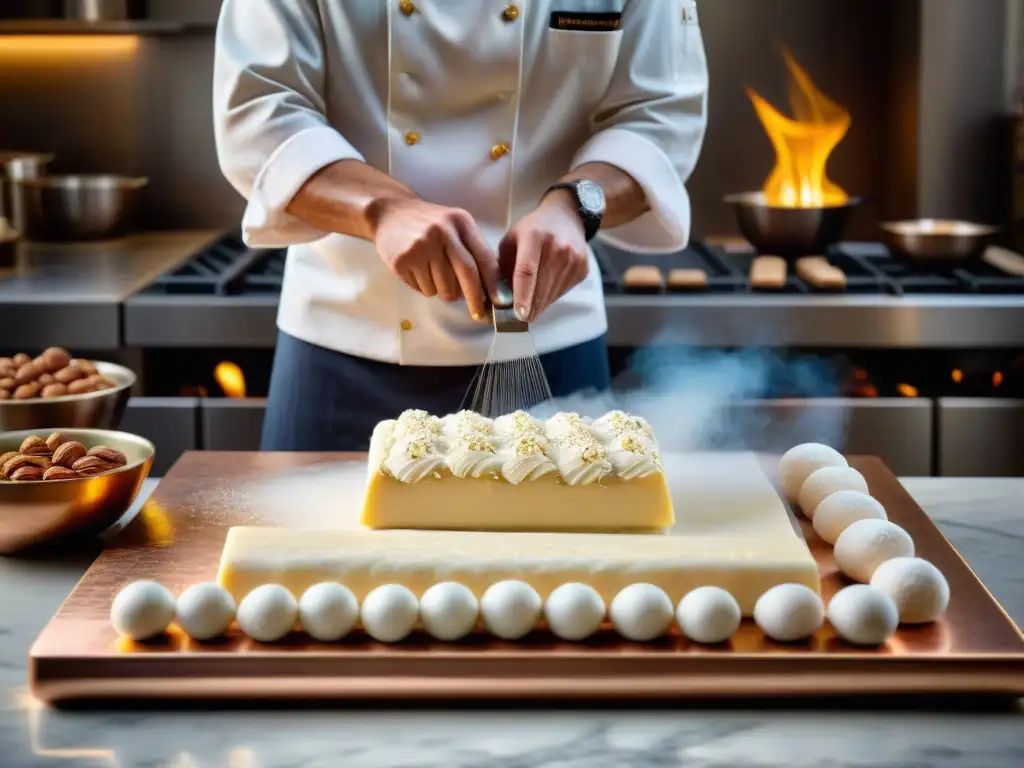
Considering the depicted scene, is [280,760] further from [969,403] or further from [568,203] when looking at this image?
[969,403]

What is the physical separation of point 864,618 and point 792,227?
200 cm

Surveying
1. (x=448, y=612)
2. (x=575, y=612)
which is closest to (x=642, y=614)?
(x=575, y=612)

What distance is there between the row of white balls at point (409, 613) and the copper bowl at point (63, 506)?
260mm

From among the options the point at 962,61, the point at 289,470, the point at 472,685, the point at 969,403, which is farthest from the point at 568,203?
the point at 962,61

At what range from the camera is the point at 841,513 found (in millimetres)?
1449

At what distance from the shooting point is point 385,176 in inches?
68.0

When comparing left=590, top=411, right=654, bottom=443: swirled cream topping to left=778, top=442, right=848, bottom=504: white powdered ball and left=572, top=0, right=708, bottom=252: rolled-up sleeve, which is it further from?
left=572, top=0, right=708, bottom=252: rolled-up sleeve

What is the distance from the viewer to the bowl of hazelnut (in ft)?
5.59

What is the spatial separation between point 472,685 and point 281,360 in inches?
41.1

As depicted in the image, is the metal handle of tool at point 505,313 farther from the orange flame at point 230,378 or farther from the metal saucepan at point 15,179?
the metal saucepan at point 15,179

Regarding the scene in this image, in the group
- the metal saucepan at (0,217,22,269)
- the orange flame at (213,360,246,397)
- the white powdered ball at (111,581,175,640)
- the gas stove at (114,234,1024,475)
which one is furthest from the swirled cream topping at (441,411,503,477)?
the metal saucepan at (0,217,22,269)

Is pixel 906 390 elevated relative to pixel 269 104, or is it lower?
lower

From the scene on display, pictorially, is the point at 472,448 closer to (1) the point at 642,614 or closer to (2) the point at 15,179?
(1) the point at 642,614

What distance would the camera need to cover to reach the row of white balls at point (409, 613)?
1.17 meters
